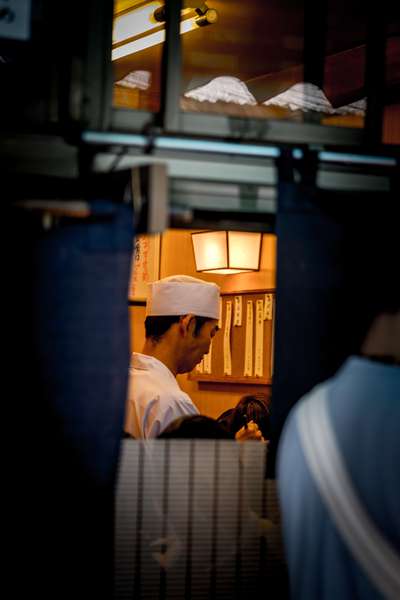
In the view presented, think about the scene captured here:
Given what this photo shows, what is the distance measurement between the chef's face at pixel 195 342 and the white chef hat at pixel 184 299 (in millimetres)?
97

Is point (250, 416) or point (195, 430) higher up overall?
point (195, 430)

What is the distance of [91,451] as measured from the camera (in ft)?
12.3

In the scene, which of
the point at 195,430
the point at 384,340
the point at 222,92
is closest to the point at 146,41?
the point at 222,92

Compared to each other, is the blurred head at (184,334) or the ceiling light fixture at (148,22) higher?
the ceiling light fixture at (148,22)

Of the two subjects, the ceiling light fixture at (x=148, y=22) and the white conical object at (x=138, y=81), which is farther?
the ceiling light fixture at (x=148, y=22)

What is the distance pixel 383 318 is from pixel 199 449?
60.4 inches

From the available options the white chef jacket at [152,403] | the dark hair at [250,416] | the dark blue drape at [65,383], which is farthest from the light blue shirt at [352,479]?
the dark hair at [250,416]

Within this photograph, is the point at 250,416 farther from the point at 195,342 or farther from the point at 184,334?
the point at 184,334

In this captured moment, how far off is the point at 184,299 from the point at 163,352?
1.74ft

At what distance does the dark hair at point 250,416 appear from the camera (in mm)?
7793

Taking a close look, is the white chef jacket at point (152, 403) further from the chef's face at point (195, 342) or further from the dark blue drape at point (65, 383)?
the dark blue drape at point (65, 383)

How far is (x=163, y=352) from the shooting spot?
23.5 feet

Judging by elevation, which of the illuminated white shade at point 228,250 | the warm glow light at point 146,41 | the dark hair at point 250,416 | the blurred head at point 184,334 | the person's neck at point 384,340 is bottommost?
the dark hair at point 250,416

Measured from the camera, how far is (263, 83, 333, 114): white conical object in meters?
5.07
